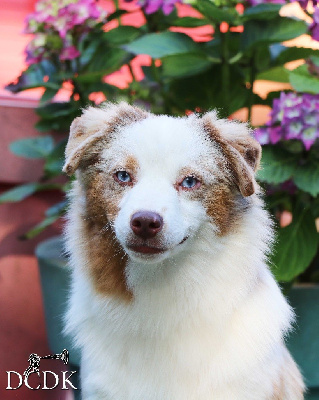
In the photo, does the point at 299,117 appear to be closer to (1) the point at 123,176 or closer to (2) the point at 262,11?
(2) the point at 262,11

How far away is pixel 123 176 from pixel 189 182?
12 cm

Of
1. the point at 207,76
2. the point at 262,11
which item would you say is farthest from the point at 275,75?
→ the point at 262,11

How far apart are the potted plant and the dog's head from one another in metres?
0.39

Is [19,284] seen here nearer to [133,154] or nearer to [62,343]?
[62,343]

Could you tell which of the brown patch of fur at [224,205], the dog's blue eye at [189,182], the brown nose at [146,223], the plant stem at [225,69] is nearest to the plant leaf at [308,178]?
the plant stem at [225,69]

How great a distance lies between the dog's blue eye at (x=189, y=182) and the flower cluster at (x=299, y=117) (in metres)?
0.50

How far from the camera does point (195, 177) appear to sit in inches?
45.1

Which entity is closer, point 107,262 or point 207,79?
point 107,262

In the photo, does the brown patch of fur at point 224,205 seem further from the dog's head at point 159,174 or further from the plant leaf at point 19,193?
the plant leaf at point 19,193

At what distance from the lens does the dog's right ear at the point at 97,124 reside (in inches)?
47.9

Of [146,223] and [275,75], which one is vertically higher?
[146,223]

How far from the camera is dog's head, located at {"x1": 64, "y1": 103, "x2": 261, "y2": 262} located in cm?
108

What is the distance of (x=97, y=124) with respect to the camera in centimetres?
125

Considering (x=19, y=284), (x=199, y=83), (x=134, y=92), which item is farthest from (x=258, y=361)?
(x=19, y=284)
